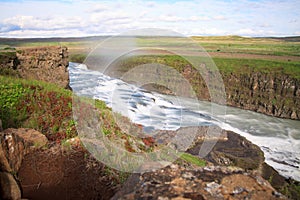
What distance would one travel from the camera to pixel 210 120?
32.8m

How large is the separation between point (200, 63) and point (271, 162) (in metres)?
29.4

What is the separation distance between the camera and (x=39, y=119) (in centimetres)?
1097

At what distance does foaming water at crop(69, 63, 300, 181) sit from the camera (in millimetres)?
23875

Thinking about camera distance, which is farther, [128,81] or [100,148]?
[128,81]

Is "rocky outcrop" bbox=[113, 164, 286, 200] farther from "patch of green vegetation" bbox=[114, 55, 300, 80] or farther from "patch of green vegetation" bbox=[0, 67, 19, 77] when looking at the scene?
"patch of green vegetation" bbox=[114, 55, 300, 80]

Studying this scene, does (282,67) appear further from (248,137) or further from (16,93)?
(16,93)

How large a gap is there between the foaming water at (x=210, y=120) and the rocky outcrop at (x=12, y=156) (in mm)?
14788

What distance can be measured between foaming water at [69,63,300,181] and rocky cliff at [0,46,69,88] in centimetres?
512

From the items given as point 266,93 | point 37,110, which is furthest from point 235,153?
point 266,93

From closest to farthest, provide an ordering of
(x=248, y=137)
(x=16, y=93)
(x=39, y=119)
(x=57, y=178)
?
1. (x=57, y=178)
2. (x=39, y=119)
3. (x=16, y=93)
4. (x=248, y=137)

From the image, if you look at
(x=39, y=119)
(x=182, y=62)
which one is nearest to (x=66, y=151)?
(x=39, y=119)

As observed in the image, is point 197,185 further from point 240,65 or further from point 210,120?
point 240,65

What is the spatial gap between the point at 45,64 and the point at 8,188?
17269 millimetres

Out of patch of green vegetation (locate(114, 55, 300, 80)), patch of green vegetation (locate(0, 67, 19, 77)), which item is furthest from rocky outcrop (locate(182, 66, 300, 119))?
patch of green vegetation (locate(0, 67, 19, 77))
